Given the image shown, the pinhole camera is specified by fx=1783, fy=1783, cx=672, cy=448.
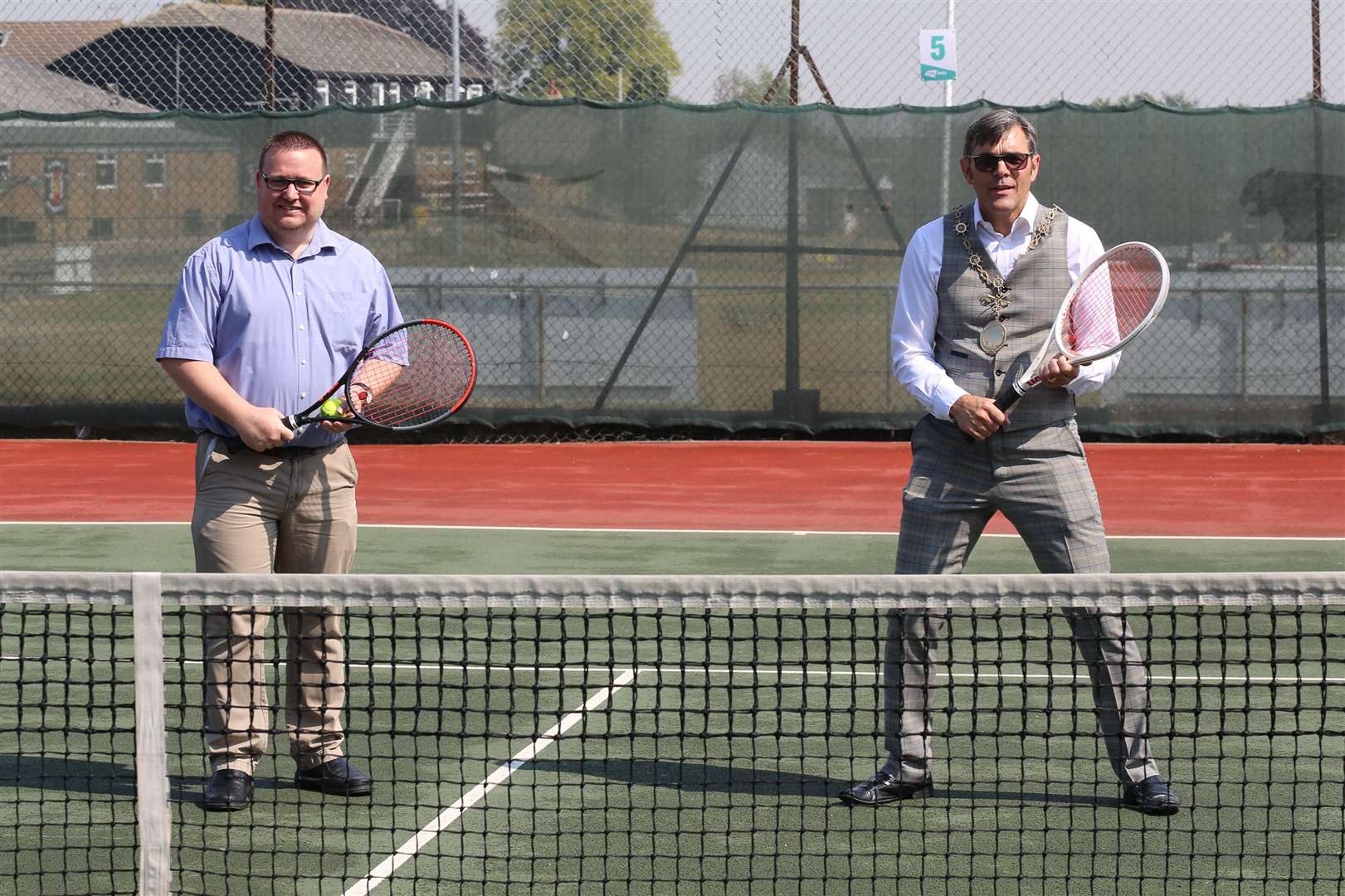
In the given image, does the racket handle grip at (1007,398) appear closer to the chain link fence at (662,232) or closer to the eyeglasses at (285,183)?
the eyeglasses at (285,183)

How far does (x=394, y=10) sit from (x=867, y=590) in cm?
1177

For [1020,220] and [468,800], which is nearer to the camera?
[1020,220]

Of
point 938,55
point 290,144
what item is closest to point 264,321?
point 290,144

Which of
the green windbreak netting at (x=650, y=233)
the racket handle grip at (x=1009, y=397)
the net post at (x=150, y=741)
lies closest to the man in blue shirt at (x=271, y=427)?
the net post at (x=150, y=741)

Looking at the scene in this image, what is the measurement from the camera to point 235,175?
1333 cm

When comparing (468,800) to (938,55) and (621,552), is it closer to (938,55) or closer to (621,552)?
(621,552)

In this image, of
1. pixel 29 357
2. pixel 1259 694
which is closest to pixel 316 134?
pixel 29 357

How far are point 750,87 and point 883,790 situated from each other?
9.48 metres

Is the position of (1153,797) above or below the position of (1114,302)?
below

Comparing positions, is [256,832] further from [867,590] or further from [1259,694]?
[1259,694]

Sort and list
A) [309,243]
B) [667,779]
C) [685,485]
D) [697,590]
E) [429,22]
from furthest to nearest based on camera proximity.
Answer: [429,22] → [685,485] → [667,779] → [309,243] → [697,590]

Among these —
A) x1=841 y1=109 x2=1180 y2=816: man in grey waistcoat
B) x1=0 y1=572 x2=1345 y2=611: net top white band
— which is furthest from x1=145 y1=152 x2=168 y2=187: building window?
x1=0 y1=572 x2=1345 y2=611: net top white band

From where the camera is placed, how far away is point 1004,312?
459cm

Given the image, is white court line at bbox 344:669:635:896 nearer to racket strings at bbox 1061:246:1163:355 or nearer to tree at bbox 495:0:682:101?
racket strings at bbox 1061:246:1163:355
